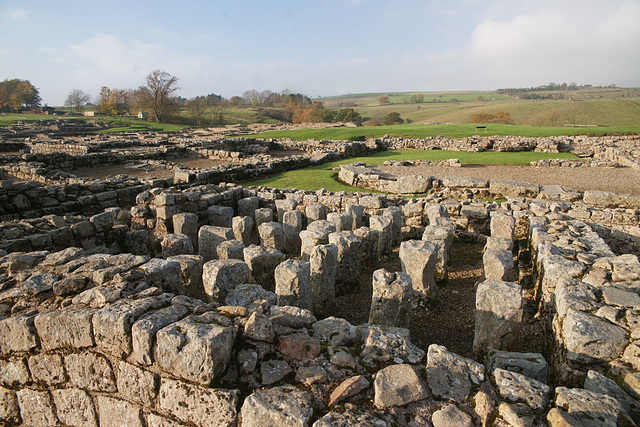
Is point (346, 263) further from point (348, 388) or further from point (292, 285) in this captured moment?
point (348, 388)

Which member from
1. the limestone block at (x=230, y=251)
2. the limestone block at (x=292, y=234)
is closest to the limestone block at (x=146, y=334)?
the limestone block at (x=230, y=251)

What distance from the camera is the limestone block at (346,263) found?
266 inches

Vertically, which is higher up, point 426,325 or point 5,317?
point 5,317

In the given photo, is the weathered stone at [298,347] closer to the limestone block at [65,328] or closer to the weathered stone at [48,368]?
the limestone block at [65,328]

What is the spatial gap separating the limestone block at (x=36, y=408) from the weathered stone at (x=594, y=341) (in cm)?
545

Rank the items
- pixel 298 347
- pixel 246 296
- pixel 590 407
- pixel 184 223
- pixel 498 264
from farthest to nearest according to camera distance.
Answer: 1. pixel 184 223
2. pixel 498 264
3. pixel 246 296
4. pixel 298 347
5. pixel 590 407

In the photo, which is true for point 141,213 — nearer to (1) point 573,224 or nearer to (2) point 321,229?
(2) point 321,229

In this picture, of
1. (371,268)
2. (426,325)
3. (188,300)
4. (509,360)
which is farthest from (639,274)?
(188,300)

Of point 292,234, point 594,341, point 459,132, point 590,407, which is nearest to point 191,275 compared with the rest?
point 292,234

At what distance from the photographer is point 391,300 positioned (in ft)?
16.5

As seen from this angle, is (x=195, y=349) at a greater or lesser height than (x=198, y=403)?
greater

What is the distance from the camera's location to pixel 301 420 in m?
2.74

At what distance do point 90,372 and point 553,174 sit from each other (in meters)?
18.3

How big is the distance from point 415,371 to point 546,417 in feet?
3.29
